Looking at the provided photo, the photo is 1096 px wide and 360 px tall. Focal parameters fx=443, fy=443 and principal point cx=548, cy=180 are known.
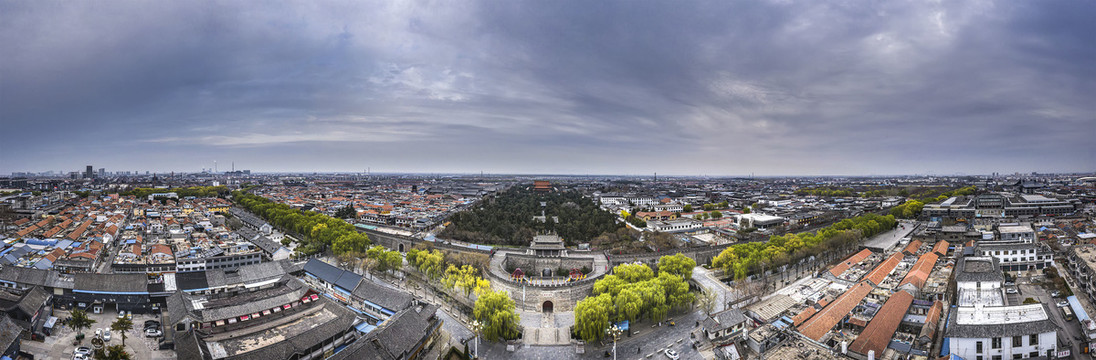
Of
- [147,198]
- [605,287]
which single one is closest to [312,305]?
[605,287]

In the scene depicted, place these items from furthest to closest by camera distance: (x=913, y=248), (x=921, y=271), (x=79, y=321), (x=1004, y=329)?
(x=913, y=248), (x=921, y=271), (x=79, y=321), (x=1004, y=329)

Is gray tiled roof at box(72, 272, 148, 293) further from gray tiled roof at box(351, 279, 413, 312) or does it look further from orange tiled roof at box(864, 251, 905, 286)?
orange tiled roof at box(864, 251, 905, 286)

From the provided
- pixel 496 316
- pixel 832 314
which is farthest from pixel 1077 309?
pixel 496 316

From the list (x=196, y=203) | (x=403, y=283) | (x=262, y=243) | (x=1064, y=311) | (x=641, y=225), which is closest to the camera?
(x=1064, y=311)

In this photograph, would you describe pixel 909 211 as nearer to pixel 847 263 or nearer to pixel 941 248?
pixel 941 248

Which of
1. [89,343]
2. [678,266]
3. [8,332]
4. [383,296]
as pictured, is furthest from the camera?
[678,266]

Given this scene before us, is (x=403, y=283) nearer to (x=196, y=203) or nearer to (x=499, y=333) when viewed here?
(x=499, y=333)
